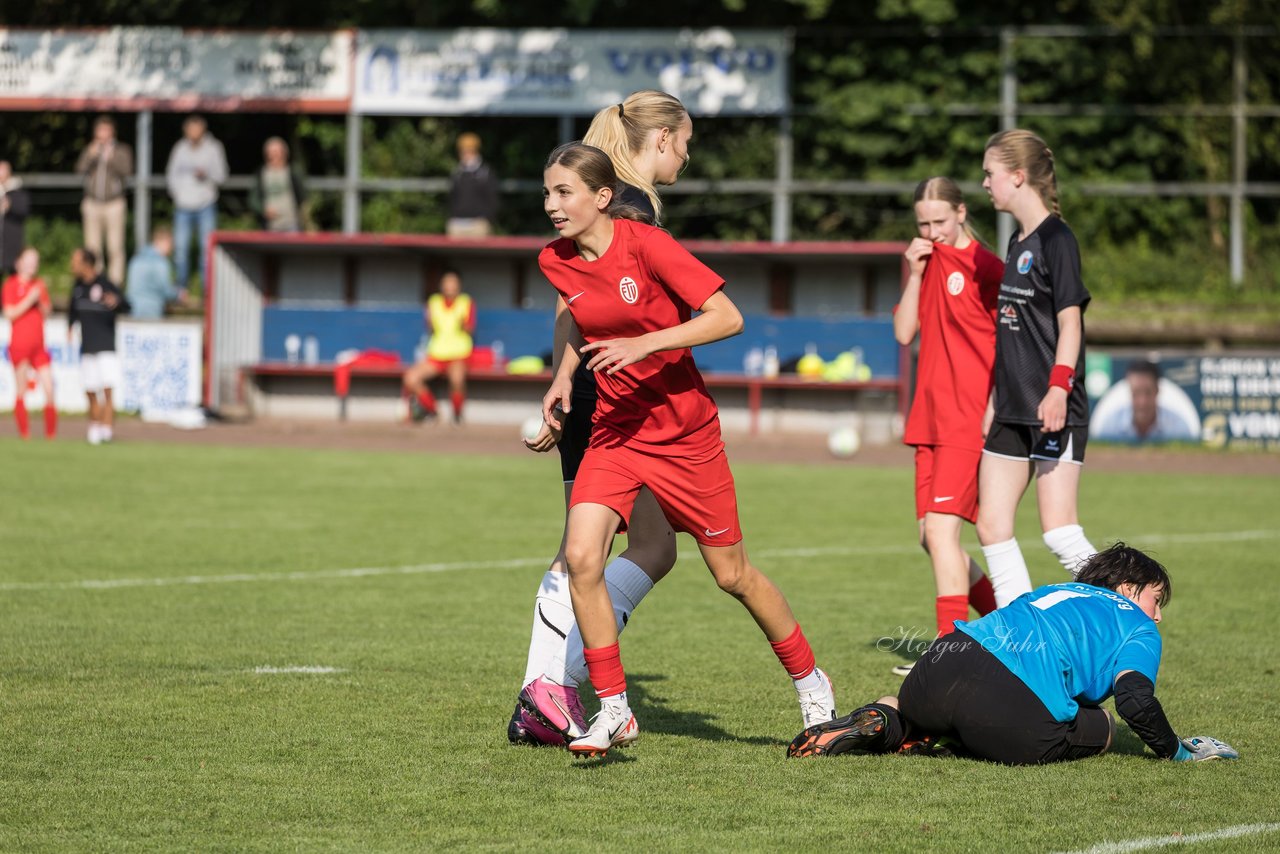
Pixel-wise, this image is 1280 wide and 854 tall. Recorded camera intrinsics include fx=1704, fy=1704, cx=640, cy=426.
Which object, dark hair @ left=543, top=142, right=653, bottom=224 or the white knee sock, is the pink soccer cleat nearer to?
the white knee sock

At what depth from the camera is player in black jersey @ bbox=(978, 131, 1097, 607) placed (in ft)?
21.5

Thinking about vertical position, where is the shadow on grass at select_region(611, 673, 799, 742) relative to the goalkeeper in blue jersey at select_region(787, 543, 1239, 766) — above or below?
below

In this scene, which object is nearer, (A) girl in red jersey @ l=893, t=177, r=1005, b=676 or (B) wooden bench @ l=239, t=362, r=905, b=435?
(A) girl in red jersey @ l=893, t=177, r=1005, b=676

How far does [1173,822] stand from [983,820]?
0.51 m

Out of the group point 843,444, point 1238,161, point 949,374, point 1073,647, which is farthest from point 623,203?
point 1238,161

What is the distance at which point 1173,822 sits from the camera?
457cm

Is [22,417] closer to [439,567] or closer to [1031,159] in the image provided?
[439,567]

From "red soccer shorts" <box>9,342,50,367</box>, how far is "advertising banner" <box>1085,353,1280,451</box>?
1250cm

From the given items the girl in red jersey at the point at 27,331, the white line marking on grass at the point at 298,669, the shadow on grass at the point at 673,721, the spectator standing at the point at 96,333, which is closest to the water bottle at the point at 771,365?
the spectator standing at the point at 96,333

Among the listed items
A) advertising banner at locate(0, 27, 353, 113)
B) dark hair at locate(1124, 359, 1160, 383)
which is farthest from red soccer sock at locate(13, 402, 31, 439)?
dark hair at locate(1124, 359, 1160, 383)

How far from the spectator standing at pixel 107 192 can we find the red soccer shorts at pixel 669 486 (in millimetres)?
21660

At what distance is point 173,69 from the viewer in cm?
2688

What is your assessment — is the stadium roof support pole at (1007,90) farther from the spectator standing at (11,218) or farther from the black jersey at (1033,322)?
the black jersey at (1033,322)

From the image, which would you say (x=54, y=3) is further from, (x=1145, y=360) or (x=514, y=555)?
(x=514, y=555)
